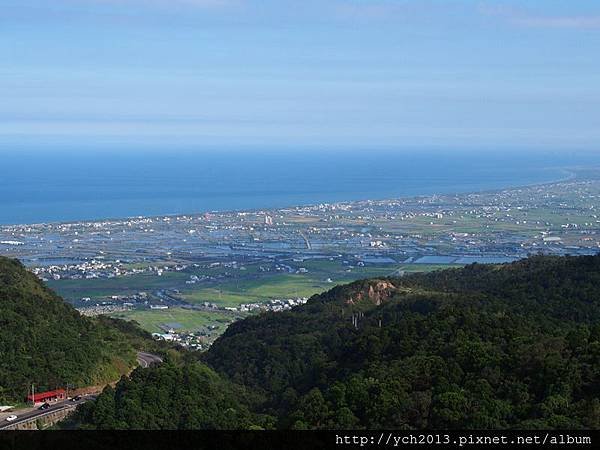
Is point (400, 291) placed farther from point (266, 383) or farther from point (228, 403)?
point (228, 403)

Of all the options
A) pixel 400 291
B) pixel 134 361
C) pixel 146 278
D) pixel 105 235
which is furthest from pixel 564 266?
pixel 105 235

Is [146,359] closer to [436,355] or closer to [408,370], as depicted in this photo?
[436,355]

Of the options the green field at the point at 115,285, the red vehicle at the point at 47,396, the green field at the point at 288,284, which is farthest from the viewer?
the green field at the point at 115,285

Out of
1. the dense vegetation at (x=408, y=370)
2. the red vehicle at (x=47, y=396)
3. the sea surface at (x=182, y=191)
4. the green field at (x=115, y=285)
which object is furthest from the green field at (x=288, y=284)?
the sea surface at (x=182, y=191)

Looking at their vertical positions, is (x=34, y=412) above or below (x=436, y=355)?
below

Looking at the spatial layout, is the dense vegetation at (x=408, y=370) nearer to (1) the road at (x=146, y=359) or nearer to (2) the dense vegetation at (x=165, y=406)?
(2) the dense vegetation at (x=165, y=406)

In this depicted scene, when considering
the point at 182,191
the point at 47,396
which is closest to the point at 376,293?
the point at 47,396
